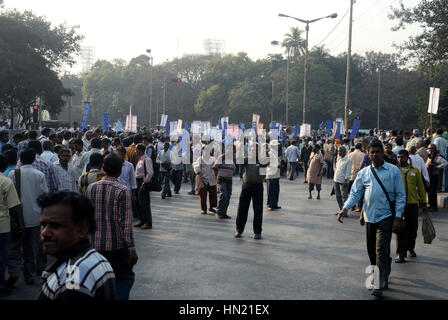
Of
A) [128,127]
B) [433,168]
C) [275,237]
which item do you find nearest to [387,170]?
[275,237]

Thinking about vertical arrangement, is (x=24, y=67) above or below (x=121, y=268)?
above

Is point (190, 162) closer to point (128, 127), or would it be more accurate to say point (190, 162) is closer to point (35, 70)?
point (128, 127)

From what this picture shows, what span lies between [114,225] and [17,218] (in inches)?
75.3

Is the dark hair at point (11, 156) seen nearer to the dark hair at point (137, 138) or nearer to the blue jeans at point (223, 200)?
the dark hair at point (137, 138)

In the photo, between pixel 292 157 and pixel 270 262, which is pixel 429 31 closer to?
pixel 292 157

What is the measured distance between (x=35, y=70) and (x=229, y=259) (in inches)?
1179

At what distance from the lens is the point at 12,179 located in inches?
269

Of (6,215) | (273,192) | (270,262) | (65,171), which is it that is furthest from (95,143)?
(273,192)

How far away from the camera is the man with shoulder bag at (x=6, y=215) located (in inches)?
243

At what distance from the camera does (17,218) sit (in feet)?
20.9

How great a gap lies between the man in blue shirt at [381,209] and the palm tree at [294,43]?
69.7 meters

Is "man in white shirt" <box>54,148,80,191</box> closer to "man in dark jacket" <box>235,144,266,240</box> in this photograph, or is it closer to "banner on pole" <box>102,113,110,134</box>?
"man in dark jacket" <box>235,144,266,240</box>

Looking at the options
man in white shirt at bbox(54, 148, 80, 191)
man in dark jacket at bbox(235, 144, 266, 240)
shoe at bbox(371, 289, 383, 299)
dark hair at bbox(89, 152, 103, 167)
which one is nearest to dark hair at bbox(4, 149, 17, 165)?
man in white shirt at bbox(54, 148, 80, 191)

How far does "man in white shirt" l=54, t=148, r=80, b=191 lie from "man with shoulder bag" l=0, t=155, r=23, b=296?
173cm
